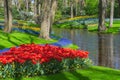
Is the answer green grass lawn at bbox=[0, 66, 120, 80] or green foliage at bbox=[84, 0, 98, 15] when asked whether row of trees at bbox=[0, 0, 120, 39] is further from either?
green grass lawn at bbox=[0, 66, 120, 80]

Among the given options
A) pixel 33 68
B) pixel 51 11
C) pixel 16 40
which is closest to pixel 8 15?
pixel 51 11

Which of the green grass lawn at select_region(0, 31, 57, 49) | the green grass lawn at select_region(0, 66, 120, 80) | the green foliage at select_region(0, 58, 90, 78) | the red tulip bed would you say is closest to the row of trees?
the green grass lawn at select_region(0, 31, 57, 49)

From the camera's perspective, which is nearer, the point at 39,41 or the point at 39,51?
the point at 39,51

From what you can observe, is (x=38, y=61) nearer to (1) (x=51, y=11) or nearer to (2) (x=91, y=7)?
(1) (x=51, y=11)

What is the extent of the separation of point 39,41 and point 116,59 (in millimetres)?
7392

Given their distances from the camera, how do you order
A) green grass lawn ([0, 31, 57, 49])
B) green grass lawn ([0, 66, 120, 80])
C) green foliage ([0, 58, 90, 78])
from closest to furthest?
green foliage ([0, 58, 90, 78]) → green grass lawn ([0, 66, 120, 80]) → green grass lawn ([0, 31, 57, 49])

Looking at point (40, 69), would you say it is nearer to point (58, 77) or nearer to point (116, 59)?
point (58, 77)

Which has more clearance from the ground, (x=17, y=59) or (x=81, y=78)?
(x=17, y=59)

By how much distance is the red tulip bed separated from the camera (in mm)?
13703

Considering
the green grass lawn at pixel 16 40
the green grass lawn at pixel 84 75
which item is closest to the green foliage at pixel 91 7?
the green grass lawn at pixel 16 40

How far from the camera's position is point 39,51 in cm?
1586

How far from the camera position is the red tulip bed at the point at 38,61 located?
45.0ft

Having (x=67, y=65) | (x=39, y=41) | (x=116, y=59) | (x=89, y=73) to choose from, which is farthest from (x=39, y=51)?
(x=39, y=41)

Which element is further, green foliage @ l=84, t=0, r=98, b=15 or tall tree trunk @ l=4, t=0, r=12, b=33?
green foliage @ l=84, t=0, r=98, b=15
